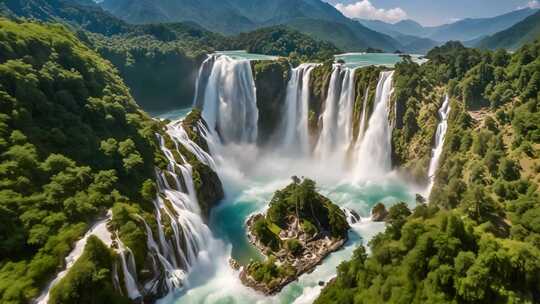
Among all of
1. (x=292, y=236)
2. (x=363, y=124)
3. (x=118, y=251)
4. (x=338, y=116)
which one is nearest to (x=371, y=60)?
(x=338, y=116)

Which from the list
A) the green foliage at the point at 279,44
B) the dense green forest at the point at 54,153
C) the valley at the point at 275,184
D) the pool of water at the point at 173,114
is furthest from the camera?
the green foliage at the point at 279,44

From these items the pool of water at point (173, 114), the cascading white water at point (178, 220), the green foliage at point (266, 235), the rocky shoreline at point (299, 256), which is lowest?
the rocky shoreline at point (299, 256)

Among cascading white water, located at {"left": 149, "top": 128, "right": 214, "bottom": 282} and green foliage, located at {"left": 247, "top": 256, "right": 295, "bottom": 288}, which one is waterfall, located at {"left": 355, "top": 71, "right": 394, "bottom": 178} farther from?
cascading white water, located at {"left": 149, "top": 128, "right": 214, "bottom": 282}

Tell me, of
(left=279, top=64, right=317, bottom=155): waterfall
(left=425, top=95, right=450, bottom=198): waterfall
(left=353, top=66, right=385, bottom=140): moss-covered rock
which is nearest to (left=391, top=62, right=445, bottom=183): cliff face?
(left=425, top=95, right=450, bottom=198): waterfall

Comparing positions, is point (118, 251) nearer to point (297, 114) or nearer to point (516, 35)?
point (297, 114)

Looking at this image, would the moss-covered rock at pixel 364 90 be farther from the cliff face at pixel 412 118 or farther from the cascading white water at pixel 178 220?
the cascading white water at pixel 178 220

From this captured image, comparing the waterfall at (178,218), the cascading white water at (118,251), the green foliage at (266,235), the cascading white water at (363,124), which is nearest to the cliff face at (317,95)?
the cascading white water at (363,124)

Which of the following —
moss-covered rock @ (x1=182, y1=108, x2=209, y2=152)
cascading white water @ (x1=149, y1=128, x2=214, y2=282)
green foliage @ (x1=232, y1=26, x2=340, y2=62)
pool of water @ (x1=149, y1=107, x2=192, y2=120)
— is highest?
green foliage @ (x1=232, y1=26, x2=340, y2=62)
